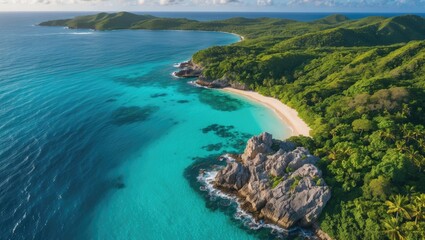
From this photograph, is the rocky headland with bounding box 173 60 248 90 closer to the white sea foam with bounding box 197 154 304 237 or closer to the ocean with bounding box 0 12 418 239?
the ocean with bounding box 0 12 418 239

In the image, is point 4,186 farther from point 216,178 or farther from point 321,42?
point 321,42

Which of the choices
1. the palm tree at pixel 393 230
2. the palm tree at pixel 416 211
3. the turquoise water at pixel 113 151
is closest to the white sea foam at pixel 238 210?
the turquoise water at pixel 113 151

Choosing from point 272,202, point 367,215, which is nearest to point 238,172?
point 272,202

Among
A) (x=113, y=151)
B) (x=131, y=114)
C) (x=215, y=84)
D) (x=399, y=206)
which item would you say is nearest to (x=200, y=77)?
(x=215, y=84)

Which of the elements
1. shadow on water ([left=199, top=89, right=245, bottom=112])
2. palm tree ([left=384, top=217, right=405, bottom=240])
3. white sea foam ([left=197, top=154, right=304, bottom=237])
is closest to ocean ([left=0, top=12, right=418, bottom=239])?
shadow on water ([left=199, top=89, right=245, bottom=112])

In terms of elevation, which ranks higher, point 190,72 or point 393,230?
point 393,230

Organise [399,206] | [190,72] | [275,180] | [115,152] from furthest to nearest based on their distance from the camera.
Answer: [190,72] < [115,152] < [275,180] < [399,206]

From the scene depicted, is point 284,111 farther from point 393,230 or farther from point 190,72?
point 190,72
